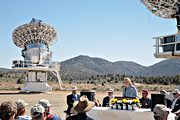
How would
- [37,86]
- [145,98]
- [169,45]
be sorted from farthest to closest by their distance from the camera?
[37,86]
[169,45]
[145,98]

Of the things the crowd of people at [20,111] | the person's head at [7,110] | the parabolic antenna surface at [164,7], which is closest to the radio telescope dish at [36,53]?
the parabolic antenna surface at [164,7]

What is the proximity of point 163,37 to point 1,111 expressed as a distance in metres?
26.1

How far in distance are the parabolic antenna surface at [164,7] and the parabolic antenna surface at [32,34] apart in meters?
22.5

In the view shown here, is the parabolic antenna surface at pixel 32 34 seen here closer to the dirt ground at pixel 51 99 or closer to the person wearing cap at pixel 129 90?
the dirt ground at pixel 51 99

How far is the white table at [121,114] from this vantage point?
8938mm

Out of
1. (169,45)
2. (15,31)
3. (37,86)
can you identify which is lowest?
(37,86)

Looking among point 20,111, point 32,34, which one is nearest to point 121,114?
point 20,111

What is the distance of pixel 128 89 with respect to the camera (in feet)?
35.9

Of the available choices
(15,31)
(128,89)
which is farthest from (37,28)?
(128,89)

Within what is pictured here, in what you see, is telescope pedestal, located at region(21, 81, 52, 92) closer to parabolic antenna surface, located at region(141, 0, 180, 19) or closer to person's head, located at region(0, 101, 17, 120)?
parabolic antenna surface, located at region(141, 0, 180, 19)

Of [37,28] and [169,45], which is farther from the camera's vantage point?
[37,28]

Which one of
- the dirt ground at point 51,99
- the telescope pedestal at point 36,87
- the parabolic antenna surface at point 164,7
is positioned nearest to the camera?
the dirt ground at point 51,99

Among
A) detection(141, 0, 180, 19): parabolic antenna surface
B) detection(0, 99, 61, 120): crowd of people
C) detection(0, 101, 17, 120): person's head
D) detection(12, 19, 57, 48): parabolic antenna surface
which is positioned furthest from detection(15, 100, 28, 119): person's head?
detection(12, 19, 57, 48): parabolic antenna surface

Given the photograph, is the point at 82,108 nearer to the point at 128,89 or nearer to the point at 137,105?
the point at 137,105
